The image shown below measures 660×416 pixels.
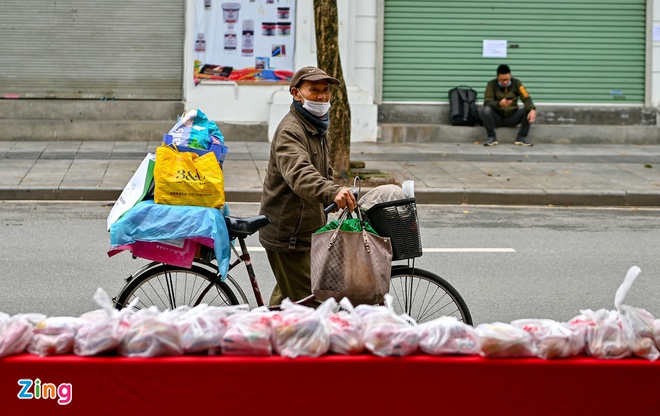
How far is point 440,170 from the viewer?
47.4ft

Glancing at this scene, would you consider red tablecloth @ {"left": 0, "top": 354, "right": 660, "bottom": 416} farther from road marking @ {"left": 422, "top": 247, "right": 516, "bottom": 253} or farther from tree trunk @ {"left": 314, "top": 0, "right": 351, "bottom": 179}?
tree trunk @ {"left": 314, "top": 0, "right": 351, "bottom": 179}

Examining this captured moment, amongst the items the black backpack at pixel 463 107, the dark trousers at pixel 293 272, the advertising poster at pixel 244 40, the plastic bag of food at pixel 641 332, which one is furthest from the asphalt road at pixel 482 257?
the advertising poster at pixel 244 40

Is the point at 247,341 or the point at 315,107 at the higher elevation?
the point at 315,107

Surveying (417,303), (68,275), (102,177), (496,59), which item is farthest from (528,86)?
(417,303)

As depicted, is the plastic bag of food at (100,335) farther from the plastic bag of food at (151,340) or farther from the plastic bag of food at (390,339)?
the plastic bag of food at (390,339)

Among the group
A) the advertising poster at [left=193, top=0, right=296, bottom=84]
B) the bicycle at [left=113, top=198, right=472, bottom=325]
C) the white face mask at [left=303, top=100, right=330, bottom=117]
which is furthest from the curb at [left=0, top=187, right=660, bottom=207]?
the white face mask at [left=303, top=100, right=330, bottom=117]

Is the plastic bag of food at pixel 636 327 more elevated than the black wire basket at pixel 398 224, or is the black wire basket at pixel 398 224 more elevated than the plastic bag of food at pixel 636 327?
the black wire basket at pixel 398 224

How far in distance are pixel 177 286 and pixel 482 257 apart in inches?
174

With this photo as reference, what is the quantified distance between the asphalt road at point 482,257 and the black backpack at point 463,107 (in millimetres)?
5710

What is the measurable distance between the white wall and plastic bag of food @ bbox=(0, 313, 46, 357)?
1399 centimetres

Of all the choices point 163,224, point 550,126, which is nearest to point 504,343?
point 163,224

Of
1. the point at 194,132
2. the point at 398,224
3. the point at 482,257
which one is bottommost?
the point at 482,257

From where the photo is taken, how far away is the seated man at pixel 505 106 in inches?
688

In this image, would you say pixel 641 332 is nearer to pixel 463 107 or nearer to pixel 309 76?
pixel 309 76
